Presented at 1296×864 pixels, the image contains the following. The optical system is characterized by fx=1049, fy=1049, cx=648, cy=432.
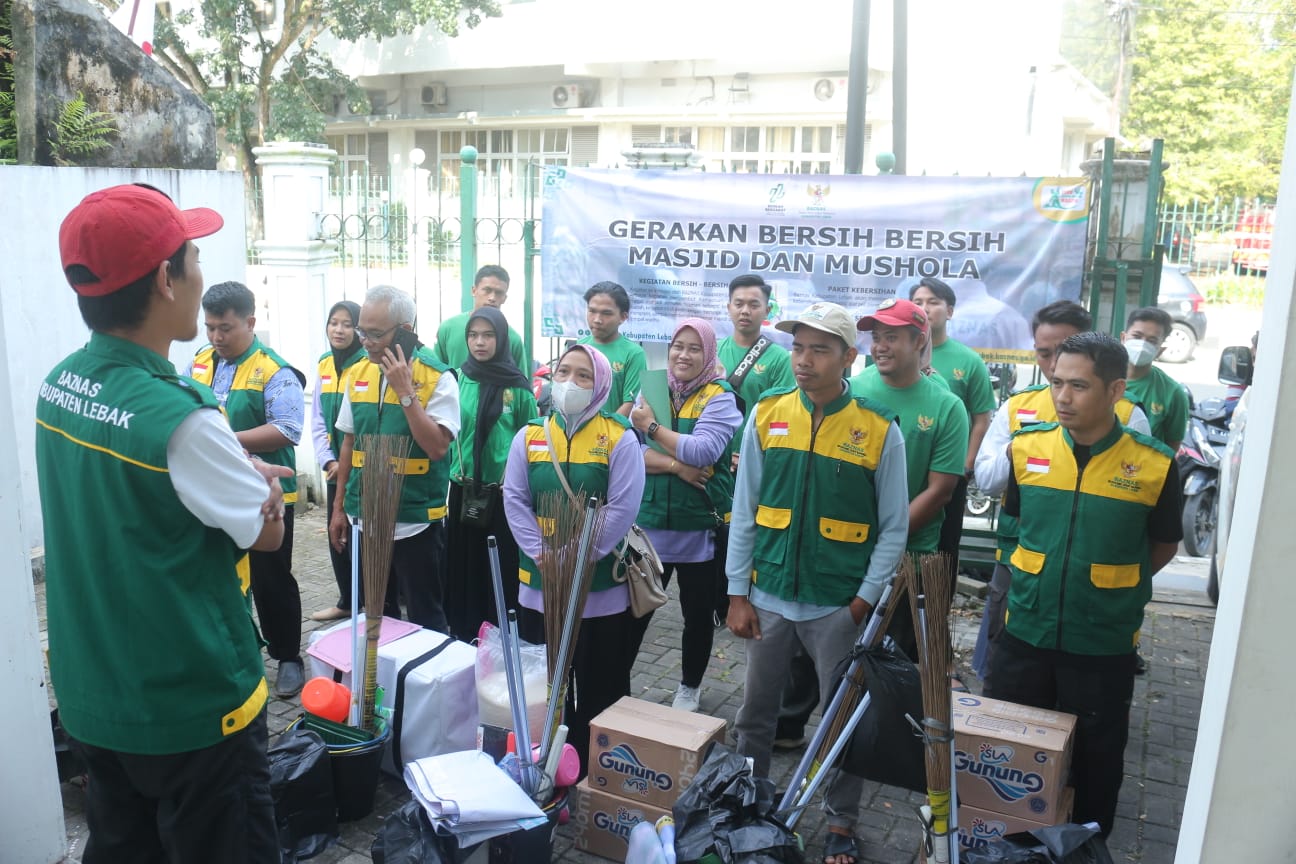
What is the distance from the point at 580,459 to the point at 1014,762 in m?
1.77

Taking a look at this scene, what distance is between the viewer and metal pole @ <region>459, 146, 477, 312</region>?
669 cm

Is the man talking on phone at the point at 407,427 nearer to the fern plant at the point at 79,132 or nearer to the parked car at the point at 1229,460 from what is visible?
the fern plant at the point at 79,132

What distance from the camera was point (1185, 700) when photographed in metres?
Result: 4.98

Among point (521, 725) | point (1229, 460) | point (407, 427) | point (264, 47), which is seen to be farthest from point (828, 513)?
point (264, 47)

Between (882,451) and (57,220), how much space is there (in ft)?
16.2

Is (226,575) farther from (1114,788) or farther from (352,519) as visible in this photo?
(1114,788)

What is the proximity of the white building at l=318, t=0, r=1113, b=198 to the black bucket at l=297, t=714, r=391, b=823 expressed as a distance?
14.0 m

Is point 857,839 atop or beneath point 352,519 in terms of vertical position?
beneath

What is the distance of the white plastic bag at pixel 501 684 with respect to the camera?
372 cm

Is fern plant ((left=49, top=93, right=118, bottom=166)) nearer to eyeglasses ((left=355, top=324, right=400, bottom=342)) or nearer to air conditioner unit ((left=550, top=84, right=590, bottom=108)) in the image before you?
eyeglasses ((left=355, top=324, right=400, bottom=342))

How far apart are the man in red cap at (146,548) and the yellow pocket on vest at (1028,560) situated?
239cm

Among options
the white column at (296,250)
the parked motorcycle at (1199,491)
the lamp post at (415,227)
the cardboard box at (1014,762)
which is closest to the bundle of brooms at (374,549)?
the cardboard box at (1014,762)

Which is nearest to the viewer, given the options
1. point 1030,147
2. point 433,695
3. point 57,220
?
point 433,695

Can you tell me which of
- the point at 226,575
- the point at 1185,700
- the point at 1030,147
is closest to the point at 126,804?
the point at 226,575
